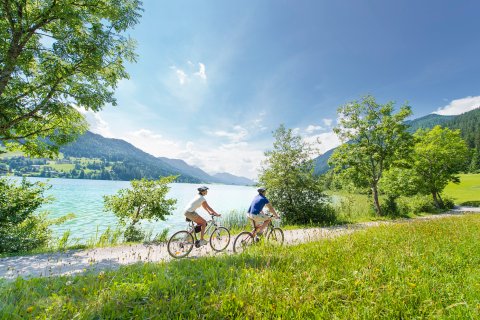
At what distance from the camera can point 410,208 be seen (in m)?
26.1

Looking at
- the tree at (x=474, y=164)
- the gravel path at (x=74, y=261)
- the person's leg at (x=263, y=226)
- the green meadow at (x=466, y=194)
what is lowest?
the green meadow at (x=466, y=194)

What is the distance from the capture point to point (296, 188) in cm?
1722

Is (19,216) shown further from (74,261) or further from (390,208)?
(390,208)

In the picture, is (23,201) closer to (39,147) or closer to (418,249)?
(39,147)

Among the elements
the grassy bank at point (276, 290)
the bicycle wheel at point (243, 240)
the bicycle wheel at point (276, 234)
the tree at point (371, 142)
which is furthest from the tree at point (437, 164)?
the grassy bank at point (276, 290)

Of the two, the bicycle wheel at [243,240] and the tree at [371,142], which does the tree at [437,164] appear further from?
the bicycle wheel at [243,240]

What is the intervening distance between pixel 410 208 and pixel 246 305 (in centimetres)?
3017

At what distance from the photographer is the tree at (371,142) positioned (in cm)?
1928

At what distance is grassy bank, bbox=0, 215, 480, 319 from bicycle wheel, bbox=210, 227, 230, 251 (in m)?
2.92

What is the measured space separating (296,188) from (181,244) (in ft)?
36.7

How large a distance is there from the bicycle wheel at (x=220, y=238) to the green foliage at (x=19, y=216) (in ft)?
27.6

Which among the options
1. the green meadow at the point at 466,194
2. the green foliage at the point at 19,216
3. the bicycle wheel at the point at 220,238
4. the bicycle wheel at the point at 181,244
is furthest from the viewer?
the green meadow at the point at 466,194

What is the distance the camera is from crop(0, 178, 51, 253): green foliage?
959cm

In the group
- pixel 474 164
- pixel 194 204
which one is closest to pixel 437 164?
pixel 194 204
